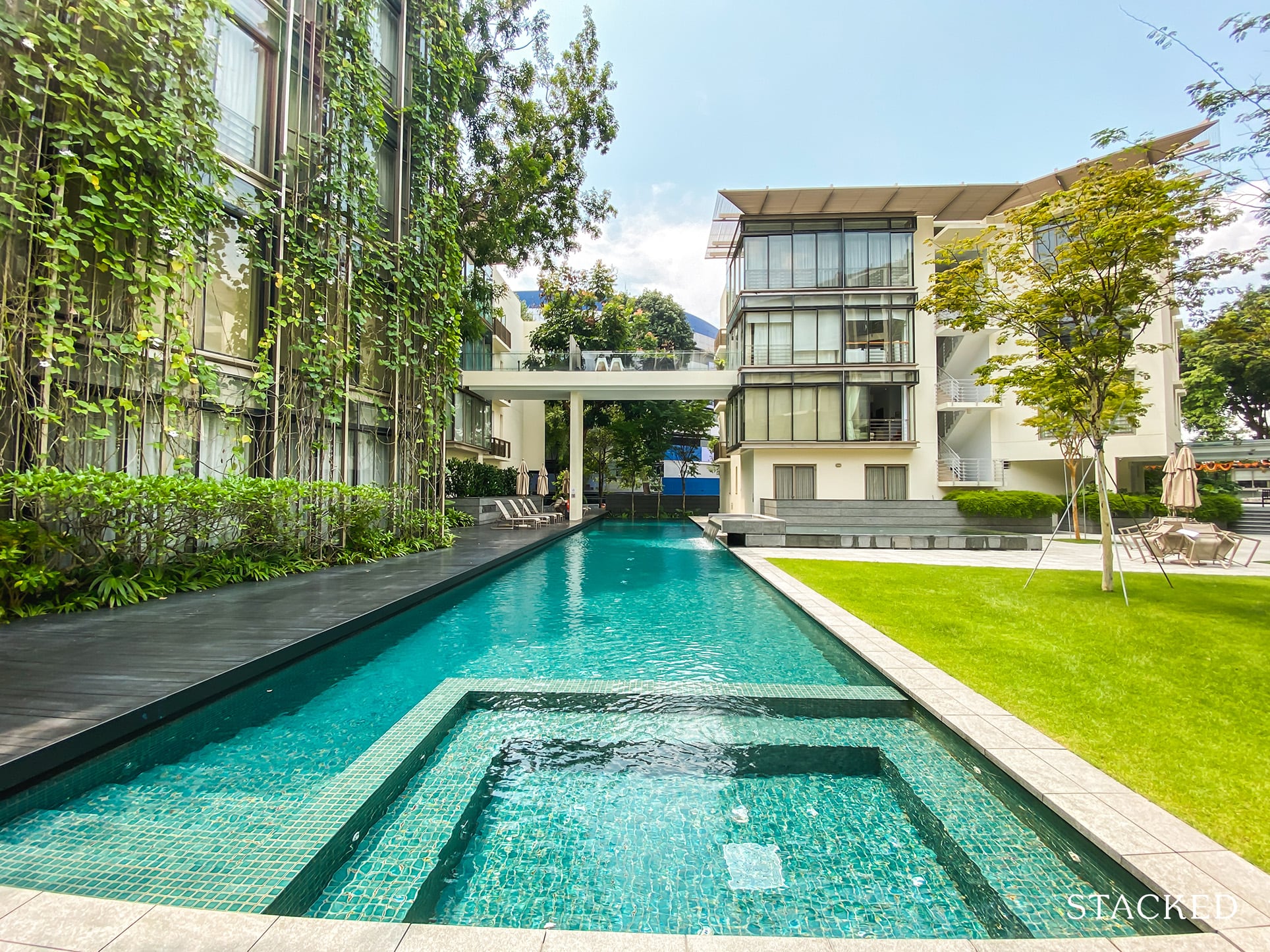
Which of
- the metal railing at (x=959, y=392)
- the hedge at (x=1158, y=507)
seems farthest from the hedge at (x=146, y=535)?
the hedge at (x=1158, y=507)

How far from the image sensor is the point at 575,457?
21594 millimetres

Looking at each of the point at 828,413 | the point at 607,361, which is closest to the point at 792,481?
the point at 828,413

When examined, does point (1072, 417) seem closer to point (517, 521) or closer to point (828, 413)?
point (828, 413)

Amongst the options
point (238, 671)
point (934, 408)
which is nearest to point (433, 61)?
point (238, 671)

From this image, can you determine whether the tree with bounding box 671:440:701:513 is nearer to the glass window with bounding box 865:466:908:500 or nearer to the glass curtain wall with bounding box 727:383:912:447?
the glass curtain wall with bounding box 727:383:912:447

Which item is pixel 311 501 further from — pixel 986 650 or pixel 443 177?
pixel 986 650

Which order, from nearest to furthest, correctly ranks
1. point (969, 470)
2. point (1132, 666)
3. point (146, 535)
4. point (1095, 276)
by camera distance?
point (1132, 666) → point (146, 535) → point (1095, 276) → point (969, 470)

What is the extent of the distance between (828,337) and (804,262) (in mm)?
2815

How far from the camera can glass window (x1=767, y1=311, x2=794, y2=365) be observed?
67.4ft

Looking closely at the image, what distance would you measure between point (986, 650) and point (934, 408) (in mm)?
17587

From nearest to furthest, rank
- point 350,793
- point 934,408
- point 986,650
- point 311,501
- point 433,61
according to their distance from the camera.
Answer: point 350,793
point 986,650
point 311,501
point 433,61
point 934,408

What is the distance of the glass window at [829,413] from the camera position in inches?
801

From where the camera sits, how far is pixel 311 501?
29.0 ft

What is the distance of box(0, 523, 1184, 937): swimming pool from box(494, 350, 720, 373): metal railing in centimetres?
1574
